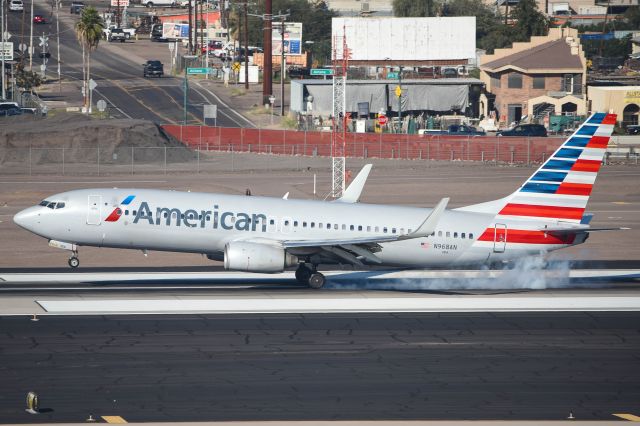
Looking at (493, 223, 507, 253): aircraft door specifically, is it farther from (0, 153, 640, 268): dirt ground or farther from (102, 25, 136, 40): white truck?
(102, 25, 136, 40): white truck

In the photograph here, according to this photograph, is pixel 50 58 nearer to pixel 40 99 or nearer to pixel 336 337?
pixel 40 99

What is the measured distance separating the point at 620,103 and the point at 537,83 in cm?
1034

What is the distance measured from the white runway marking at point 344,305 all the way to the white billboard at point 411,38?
9894 cm

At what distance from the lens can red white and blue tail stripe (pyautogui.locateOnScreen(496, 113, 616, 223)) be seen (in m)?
42.3

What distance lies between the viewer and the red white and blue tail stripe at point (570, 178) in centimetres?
4228

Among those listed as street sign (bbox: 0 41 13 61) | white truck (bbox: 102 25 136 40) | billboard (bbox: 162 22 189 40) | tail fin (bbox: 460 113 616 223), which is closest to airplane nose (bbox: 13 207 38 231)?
tail fin (bbox: 460 113 616 223)

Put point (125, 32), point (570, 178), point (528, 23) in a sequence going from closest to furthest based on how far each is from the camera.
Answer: point (570, 178) < point (528, 23) < point (125, 32)

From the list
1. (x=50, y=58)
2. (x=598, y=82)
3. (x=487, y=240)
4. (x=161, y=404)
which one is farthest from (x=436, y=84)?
(x=161, y=404)

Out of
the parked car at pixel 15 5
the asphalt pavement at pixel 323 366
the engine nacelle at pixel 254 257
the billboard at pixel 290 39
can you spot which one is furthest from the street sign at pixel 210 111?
the parked car at pixel 15 5

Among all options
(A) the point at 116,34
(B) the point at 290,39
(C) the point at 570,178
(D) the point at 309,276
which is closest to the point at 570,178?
(C) the point at 570,178

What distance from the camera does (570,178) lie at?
42.3 m

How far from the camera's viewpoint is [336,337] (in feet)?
108

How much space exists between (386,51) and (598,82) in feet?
94.0

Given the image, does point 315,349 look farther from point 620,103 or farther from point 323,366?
point 620,103
